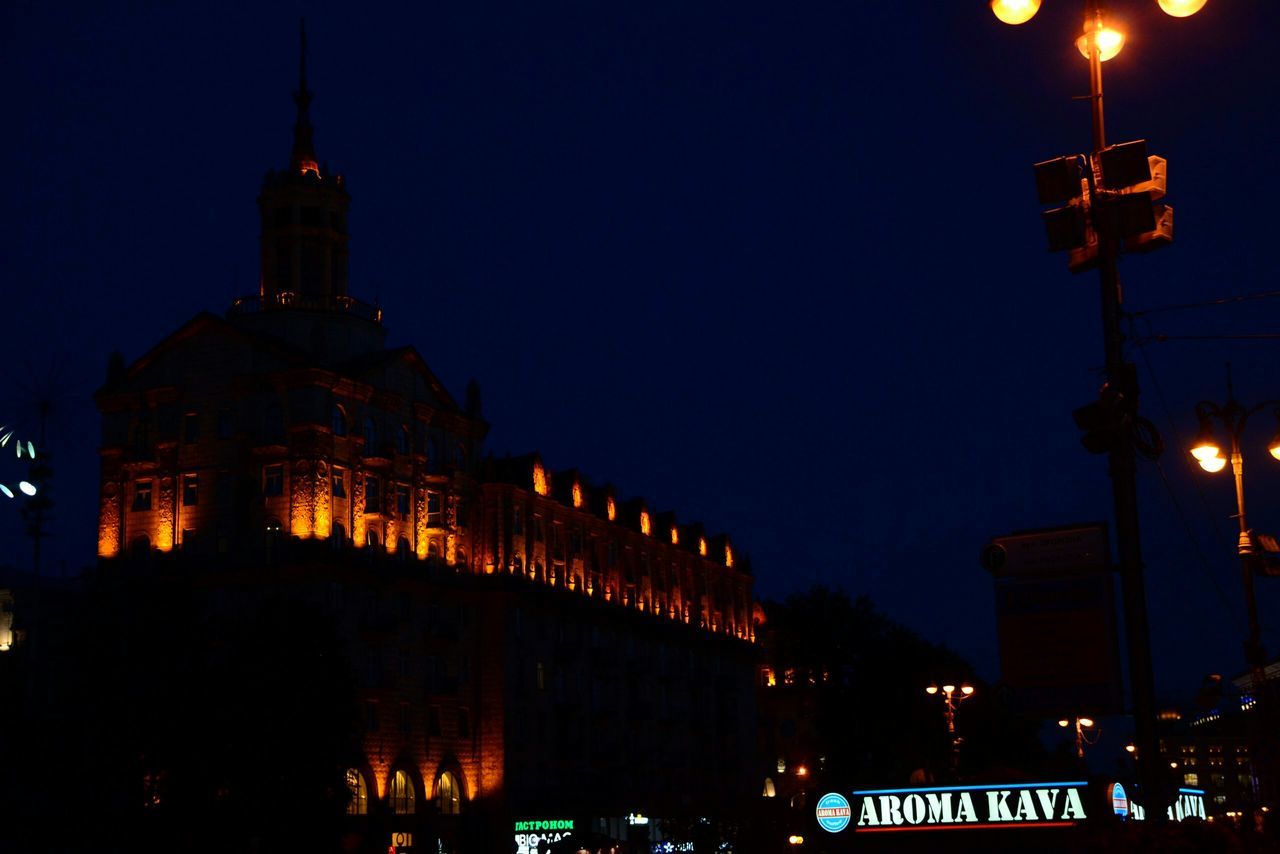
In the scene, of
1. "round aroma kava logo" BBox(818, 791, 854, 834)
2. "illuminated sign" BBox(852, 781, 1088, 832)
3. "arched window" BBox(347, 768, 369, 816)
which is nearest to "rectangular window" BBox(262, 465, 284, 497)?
"arched window" BBox(347, 768, 369, 816)

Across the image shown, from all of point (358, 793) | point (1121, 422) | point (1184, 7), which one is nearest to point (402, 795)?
point (358, 793)

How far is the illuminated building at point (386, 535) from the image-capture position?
7094 centimetres

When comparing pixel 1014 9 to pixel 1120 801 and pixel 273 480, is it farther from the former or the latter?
pixel 273 480

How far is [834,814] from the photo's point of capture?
75.7 ft

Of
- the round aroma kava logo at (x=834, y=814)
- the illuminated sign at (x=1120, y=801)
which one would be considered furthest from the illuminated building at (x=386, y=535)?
the round aroma kava logo at (x=834, y=814)

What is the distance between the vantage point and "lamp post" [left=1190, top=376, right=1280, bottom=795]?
77.9ft

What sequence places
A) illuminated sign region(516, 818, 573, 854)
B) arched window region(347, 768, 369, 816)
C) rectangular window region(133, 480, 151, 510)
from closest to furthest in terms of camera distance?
arched window region(347, 768, 369, 816) < rectangular window region(133, 480, 151, 510) < illuminated sign region(516, 818, 573, 854)

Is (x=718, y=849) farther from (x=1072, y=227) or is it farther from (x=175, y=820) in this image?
(x=1072, y=227)

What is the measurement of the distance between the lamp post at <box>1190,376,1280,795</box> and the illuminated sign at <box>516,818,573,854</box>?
4830 cm

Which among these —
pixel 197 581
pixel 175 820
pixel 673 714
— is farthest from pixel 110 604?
pixel 673 714

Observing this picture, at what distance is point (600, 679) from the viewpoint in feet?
292

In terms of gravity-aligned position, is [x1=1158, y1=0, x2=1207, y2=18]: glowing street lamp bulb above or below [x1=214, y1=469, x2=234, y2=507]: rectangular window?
below

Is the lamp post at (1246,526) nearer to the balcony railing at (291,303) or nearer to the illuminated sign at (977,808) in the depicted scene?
the illuminated sign at (977,808)

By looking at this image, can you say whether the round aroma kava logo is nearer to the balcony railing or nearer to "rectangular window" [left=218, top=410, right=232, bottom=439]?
"rectangular window" [left=218, top=410, right=232, bottom=439]
